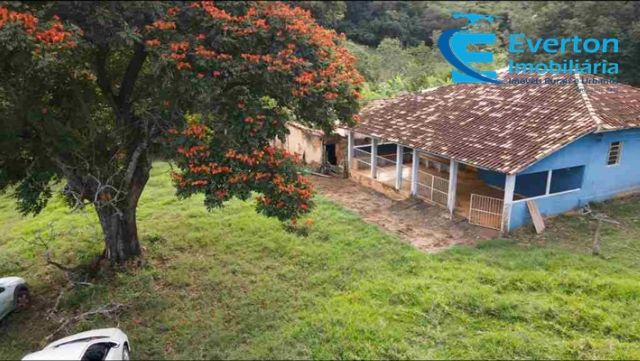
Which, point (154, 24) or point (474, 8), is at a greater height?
point (474, 8)

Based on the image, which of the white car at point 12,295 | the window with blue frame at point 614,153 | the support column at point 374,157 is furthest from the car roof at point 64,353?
the window with blue frame at point 614,153

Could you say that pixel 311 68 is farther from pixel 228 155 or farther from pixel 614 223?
pixel 614 223

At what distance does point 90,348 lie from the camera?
836 centimetres

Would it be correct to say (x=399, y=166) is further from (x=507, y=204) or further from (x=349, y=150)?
(x=507, y=204)

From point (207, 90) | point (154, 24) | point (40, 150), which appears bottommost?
point (40, 150)

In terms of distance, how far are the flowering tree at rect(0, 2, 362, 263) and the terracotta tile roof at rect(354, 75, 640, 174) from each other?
635 cm

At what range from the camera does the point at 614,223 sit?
14359 mm

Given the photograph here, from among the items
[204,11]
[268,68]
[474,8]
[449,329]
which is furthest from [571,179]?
[474,8]

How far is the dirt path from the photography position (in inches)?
558

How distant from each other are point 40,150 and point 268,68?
5.64m

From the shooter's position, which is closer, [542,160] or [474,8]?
[542,160]

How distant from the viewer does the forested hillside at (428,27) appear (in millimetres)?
23188

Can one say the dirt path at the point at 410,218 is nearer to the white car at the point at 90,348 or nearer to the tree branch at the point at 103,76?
the white car at the point at 90,348

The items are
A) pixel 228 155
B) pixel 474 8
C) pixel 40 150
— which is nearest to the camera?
pixel 228 155
